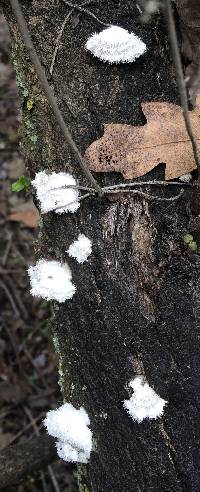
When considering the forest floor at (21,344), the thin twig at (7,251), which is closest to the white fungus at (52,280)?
A: the forest floor at (21,344)

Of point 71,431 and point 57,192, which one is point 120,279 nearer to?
point 57,192

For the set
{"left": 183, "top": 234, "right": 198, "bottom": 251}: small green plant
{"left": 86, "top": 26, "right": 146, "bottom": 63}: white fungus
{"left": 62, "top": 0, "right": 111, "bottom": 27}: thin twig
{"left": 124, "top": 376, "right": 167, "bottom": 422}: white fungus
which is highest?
{"left": 62, "top": 0, "right": 111, "bottom": 27}: thin twig

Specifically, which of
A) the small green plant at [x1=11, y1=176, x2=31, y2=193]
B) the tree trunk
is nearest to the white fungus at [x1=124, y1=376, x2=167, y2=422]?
the tree trunk

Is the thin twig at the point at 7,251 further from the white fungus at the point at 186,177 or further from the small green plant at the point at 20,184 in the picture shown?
the white fungus at the point at 186,177

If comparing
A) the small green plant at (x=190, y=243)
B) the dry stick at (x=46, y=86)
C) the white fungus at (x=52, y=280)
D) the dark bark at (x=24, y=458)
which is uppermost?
the dry stick at (x=46, y=86)

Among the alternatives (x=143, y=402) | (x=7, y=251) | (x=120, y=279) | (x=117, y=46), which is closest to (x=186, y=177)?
(x=120, y=279)

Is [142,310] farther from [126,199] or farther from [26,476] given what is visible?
[26,476]

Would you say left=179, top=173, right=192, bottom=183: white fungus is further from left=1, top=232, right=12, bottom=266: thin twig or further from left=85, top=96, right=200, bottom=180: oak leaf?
left=1, top=232, right=12, bottom=266: thin twig
